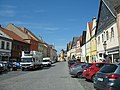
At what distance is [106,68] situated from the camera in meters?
10.4

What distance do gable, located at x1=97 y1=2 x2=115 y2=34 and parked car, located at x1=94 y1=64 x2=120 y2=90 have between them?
20129 mm

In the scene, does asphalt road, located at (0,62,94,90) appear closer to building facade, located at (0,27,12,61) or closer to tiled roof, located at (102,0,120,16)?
tiled roof, located at (102,0,120,16)

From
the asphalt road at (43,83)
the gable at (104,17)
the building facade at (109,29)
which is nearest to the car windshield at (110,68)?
the asphalt road at (43,83)

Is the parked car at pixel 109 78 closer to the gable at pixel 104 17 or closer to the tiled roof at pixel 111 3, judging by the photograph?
the gable at pixel 104 17

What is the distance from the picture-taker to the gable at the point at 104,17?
31.0 meters

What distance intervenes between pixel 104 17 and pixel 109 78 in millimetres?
26745

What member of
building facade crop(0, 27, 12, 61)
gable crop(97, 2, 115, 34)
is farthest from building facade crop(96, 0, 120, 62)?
building facade crop(0, 27, 12, 61)

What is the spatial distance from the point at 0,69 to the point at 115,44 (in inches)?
617

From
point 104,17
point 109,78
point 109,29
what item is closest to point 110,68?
point 109,78

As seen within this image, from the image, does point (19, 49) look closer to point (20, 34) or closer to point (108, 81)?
point (20, 34)

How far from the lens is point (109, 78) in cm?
934

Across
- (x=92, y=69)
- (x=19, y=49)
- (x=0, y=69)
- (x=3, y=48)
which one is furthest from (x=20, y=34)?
(x=92, y=69)

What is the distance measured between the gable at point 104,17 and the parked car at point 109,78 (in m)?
20.1

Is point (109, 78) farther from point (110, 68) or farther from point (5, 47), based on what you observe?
point (5, 47)
